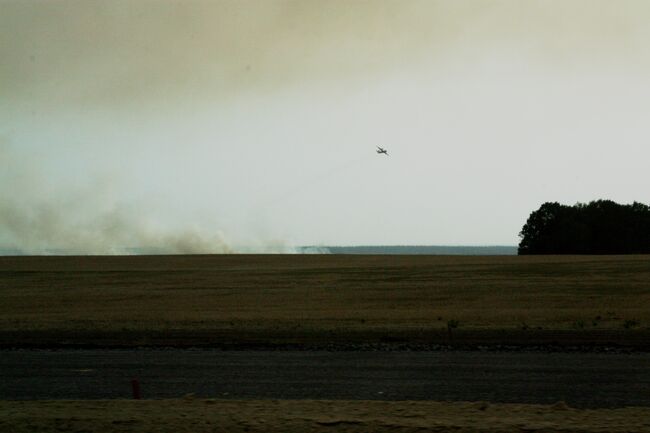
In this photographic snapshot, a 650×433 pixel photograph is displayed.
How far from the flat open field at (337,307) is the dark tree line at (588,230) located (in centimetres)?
5115

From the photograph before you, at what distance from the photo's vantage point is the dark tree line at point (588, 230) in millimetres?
119500

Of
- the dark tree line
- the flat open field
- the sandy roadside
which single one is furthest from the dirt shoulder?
the dark tree line

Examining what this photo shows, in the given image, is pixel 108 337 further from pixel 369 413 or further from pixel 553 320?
pixel 553 320

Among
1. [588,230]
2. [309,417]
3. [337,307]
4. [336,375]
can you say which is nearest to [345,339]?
[336,375]

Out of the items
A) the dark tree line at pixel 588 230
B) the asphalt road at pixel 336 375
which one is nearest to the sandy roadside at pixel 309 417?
the asphalt road at pixel 336 375

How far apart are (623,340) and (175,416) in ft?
49.9

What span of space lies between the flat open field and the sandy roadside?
9675 millimetres

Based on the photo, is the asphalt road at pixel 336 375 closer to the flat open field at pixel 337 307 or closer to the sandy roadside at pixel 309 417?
the sandy roadside at pixel 309 417

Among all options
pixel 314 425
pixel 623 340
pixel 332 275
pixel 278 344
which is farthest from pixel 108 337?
pixel 332 275

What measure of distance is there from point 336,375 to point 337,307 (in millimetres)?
20185

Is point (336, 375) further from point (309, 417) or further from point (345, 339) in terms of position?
point (345, 339)

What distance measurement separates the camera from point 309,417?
1118 cm

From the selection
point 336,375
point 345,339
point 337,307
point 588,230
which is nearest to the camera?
point 336,375

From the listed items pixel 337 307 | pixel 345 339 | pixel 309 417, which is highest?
pixel 309 417
